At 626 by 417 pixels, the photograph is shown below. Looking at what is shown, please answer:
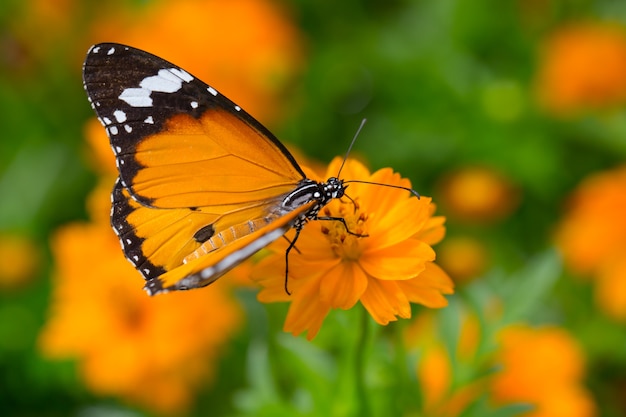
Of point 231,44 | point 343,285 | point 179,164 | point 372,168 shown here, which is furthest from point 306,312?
point 231,44

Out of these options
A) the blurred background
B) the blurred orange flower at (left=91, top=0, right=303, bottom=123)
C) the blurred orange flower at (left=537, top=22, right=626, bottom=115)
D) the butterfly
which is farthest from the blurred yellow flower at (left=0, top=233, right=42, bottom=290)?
the blurred orange flower at (left=537, top=22, right=626, bottom=115)

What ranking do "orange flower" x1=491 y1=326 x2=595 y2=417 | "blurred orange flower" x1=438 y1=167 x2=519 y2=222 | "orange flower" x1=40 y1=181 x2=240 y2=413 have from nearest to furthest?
1. "orange flower" x1=491 y1=326 x2=595 y2=417
2. "orange flower" x1=40 y1=181 x2=240 y2=413
3. "blurred orange flower" x1=438 y1=167 x2=519 y2=222

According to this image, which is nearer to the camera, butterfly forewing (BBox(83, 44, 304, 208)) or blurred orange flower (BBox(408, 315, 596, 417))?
butterfly forewing (BBox(83, 44, 304, 208))

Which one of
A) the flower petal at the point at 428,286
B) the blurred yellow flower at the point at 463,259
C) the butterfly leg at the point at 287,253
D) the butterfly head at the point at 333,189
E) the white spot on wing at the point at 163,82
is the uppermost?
the blurred yellow flower at the point at 463,259

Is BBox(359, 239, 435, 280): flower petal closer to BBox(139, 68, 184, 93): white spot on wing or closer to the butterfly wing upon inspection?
the butterfly wing

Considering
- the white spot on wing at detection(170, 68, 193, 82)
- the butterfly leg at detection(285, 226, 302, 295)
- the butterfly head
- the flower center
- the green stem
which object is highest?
the white spot on wing at detection(170, 68, 193, 82)

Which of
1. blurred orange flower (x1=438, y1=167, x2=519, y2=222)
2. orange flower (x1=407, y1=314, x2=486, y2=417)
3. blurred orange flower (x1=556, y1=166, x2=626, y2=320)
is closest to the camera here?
orange flower (x1=407, y1=314, x2=486, y2=417)

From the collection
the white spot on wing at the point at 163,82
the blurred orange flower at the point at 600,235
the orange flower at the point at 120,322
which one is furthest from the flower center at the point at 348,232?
the blurred orange flower at the point at 600,235

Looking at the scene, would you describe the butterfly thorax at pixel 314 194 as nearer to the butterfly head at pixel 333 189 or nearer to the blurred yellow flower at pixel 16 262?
the butterfly head at pixel 333 189
